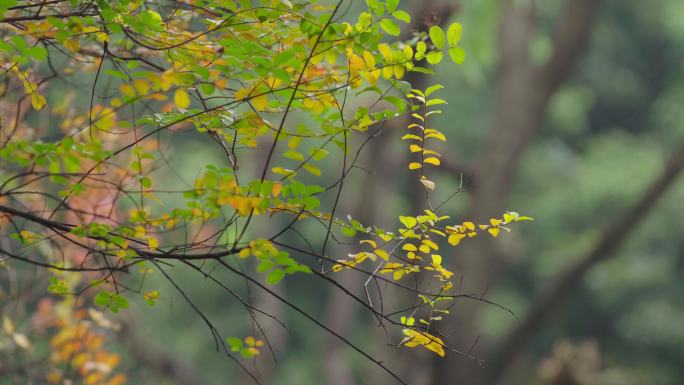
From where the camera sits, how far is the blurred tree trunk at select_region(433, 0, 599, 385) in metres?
Result: 4.98

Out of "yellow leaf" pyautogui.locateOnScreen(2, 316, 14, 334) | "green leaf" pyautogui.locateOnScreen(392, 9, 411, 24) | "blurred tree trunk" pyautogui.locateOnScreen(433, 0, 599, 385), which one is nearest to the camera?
"green leaf" pyautogui.locateOnScreen(392, 9, 411, 24)

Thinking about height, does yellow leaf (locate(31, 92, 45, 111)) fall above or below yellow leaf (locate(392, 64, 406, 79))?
below

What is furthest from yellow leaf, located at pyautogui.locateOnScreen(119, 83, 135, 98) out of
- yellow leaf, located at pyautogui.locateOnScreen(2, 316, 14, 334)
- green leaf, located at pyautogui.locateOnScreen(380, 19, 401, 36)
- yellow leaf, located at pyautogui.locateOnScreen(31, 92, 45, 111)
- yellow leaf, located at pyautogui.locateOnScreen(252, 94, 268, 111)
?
yellow leaf, located at pyautogui.locateOnScreen(2, 316, 14, 334)

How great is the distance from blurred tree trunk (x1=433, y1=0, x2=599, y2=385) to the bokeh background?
1 centimetres

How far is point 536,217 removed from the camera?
11.5 metres

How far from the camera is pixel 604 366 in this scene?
429 inches

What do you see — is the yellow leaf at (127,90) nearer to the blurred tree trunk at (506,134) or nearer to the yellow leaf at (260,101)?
the yellow leaf at (260,101)

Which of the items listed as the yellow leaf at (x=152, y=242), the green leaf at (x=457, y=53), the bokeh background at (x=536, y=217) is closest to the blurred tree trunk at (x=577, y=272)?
the bokeh background at (x=536, y=217)

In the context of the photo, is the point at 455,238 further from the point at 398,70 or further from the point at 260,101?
the point at 260,101

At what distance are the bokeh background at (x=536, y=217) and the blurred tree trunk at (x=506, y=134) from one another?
0.03ft

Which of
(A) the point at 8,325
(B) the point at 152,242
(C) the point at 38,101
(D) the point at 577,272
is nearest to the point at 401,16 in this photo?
(B) the point at 152,242

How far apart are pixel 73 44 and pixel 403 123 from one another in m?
3.31

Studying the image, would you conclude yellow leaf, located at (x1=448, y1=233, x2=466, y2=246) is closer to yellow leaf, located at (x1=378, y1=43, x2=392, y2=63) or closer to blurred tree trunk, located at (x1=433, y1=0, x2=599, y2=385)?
yellow leaf, located at (x1=378, y1=43, x2=392, y2=63)

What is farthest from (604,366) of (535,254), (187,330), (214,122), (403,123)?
(214,122)
